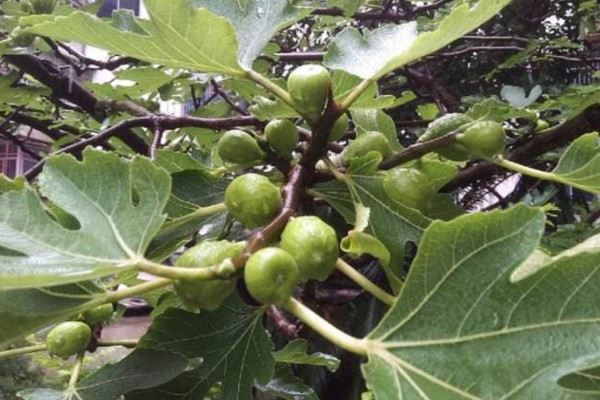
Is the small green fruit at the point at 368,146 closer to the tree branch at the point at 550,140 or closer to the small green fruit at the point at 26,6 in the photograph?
the tree branch at the point at 550,140

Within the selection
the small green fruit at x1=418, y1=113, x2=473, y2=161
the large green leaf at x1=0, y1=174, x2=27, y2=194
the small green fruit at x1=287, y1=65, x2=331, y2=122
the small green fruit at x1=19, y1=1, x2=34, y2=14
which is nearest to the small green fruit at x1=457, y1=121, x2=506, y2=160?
the small green fruit at x1=418, y1=113, x2=473, y2=161

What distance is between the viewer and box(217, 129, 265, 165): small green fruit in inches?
25.4

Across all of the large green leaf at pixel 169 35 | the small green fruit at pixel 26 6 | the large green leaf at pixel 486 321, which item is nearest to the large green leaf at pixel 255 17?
the large green leaf at pixel 169 35

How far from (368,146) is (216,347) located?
244 mm

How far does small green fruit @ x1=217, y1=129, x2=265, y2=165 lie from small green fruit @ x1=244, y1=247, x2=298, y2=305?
0.21 meters

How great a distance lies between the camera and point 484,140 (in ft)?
2.04

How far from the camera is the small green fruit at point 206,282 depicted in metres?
0.48

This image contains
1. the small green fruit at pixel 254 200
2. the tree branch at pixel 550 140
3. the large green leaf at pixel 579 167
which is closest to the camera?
the small green fruit at pixel 254 200

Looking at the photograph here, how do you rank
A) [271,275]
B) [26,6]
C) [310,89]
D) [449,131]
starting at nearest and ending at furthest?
[271,275] → [310,89] → [449,131] → [26,6]

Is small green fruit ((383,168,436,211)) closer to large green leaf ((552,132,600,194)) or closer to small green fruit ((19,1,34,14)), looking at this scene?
large green leaf ((552,132,600,194))

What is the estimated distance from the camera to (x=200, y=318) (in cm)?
63

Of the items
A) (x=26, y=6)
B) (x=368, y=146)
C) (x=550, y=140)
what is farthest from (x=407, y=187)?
(x=26, y=6)

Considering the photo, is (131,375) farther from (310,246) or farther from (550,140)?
(550,140)

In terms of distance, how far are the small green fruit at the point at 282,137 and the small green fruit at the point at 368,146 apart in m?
0.06
